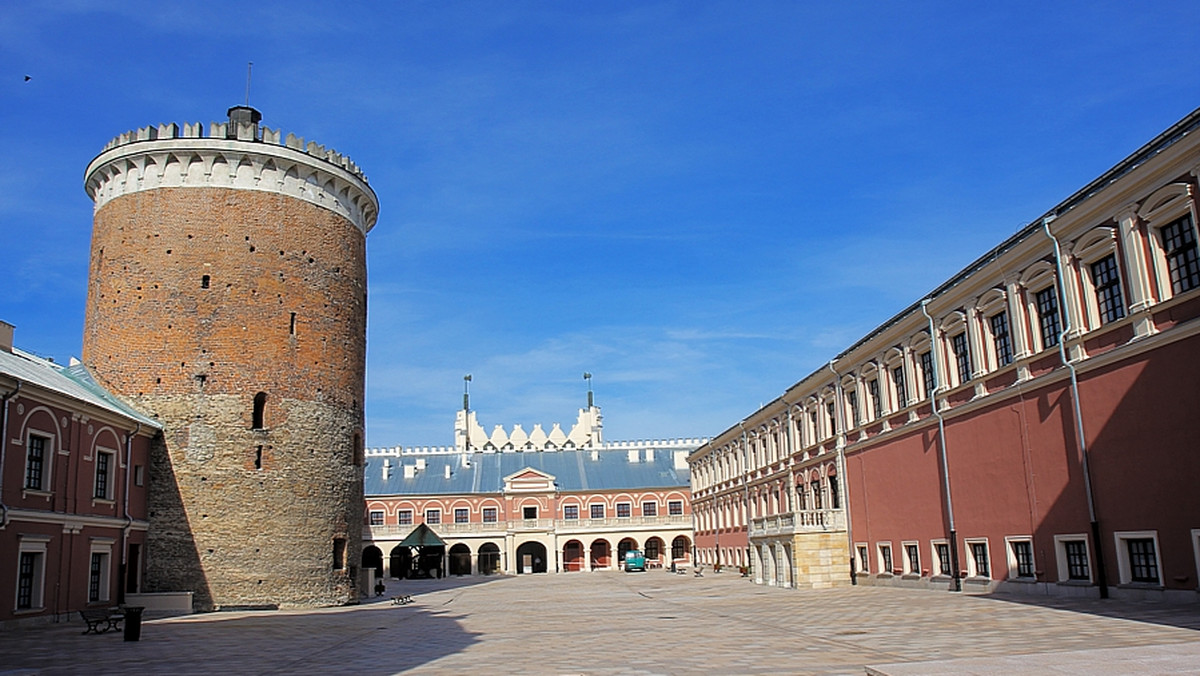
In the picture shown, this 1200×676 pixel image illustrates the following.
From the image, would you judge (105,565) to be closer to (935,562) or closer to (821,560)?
(821,560)

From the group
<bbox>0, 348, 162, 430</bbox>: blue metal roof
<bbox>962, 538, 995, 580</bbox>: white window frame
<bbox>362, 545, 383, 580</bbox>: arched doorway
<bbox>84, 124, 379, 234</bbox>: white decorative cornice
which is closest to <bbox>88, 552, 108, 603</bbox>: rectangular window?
<bbox>0, 348, 162, 430</bbox>: blue metal roof

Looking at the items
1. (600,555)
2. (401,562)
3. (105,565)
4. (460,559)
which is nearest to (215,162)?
(105,565)

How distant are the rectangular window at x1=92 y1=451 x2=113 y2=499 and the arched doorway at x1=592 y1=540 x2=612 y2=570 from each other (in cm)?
4632

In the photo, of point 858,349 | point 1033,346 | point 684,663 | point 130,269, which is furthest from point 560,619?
point 130,269

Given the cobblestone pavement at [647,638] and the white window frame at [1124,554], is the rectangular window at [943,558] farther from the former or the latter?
the white window frame at [1124,554]

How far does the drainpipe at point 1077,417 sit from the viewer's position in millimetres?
17816

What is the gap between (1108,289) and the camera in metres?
18.2

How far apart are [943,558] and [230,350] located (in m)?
23.1

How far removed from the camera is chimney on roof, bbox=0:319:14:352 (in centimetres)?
2589

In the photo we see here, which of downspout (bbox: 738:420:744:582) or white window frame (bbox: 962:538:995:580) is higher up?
downspout (bbox: 738:420:744:582)

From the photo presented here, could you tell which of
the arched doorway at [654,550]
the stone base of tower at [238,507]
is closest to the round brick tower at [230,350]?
the stone base of tower at [238,507]

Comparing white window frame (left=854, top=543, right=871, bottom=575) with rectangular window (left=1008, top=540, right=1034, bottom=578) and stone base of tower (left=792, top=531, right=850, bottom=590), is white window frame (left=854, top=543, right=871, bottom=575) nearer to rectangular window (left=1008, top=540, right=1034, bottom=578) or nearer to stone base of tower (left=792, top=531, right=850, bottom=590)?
stone base of tower (left=792, top=531, right=850, bottom=590)

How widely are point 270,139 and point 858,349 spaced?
2181 cm

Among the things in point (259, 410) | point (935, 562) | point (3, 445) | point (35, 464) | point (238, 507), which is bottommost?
point (935, 562)
